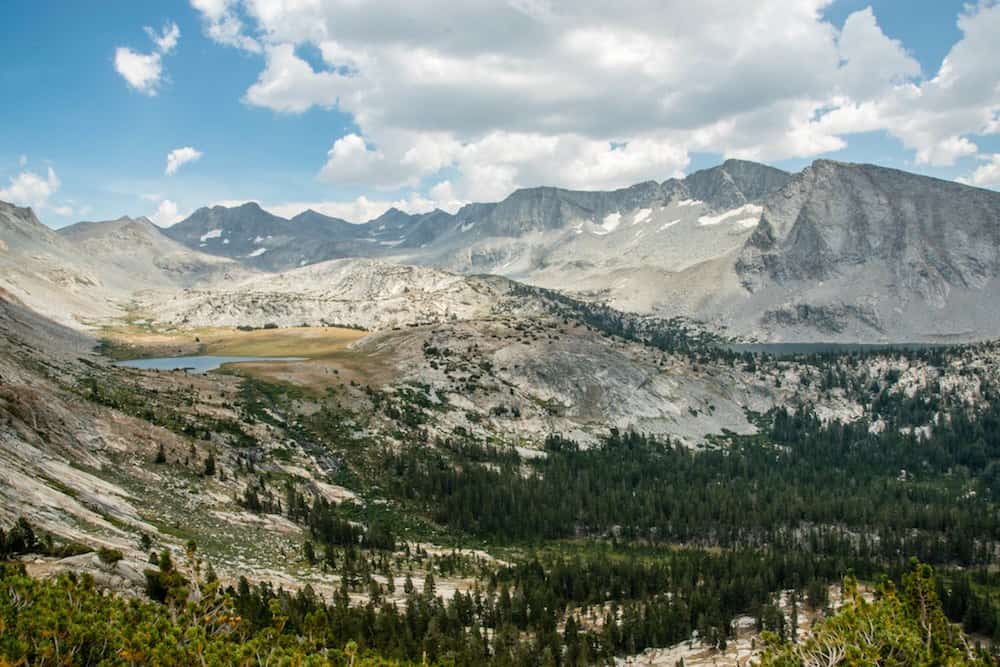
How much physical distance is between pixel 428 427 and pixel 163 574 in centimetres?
11799

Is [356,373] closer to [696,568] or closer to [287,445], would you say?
[287,445]

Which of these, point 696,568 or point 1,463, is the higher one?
point 1,463

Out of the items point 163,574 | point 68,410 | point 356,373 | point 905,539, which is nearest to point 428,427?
point 356,373

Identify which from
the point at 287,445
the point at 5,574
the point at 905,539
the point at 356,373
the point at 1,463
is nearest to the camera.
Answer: the point at 5,574

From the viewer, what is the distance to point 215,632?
30.5 metres

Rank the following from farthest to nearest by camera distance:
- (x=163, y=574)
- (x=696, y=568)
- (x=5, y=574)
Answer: (x=696, y=568), (x=163, y=574), (x=5, y=574)

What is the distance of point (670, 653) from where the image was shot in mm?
76438

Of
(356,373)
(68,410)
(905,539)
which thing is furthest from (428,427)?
(905,539)

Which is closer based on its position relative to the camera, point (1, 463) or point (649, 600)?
point (1, 463)

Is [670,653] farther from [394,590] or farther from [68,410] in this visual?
[68,410]

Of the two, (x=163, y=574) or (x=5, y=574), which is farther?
(x=163, y=574)

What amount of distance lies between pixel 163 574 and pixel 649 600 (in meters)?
69.0

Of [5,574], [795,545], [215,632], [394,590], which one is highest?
[5,574]

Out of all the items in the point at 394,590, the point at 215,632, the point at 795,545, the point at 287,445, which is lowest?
the point at 795,545
